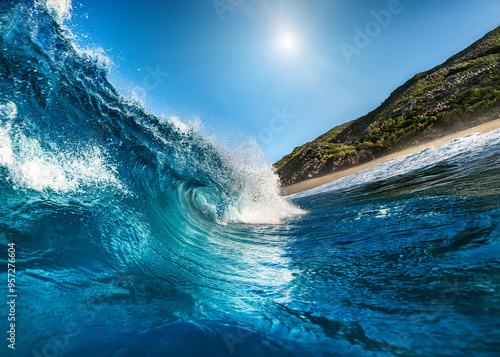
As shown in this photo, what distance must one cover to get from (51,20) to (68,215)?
12.2 ft

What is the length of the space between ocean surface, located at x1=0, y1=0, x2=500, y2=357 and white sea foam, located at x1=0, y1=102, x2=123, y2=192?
2 cm

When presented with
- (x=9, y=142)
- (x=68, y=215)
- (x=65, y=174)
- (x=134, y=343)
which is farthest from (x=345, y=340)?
(x=9, y=142)

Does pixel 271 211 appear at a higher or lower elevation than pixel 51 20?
lower

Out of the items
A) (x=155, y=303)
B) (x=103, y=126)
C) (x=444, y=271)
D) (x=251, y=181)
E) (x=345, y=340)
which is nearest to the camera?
(x=345, y=340)

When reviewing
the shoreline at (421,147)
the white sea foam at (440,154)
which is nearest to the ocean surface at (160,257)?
the white sea foam at (440,154)

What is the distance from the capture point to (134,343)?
1.50 metres

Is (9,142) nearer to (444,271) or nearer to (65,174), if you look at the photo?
(65,174)

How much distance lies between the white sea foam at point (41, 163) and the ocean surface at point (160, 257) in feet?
0.07

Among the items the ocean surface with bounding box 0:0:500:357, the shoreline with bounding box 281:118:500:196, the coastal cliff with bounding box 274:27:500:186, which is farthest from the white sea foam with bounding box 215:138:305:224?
the coastal cliff with bounding box 274:27:500:186

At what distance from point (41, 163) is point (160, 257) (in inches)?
101

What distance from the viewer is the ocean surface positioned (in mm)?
1401

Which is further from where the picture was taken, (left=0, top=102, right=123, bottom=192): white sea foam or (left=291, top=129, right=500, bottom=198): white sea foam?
(left=291, top=129, right=500, bottom=198): white sea foam

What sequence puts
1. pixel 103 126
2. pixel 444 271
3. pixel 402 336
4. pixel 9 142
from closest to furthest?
pixel 402 336 → pixel 444 271 → pixel 9 142 → pixel 103 126

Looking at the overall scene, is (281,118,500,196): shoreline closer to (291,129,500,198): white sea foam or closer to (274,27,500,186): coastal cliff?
(274,27,500,186): coastal cliff
